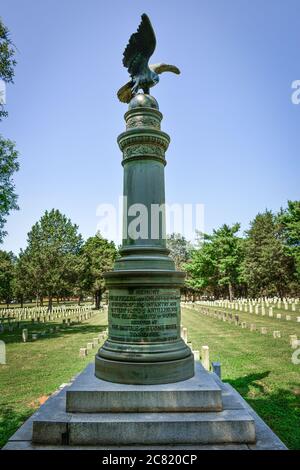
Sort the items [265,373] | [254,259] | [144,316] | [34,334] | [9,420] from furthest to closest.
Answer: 1. [254,259]
2. [34,334]
3. [265,373]
4. [9,420]
5. [144,316]

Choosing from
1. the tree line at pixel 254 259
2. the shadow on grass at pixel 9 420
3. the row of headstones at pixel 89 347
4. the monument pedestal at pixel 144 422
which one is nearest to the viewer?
the monument pedestal at pixel 144 422

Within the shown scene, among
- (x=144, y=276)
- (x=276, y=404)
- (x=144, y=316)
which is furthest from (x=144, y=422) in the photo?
(x=276, y=404)

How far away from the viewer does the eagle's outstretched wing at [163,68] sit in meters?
7.62

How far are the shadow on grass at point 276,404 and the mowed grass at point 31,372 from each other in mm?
4778

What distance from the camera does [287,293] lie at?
215ft

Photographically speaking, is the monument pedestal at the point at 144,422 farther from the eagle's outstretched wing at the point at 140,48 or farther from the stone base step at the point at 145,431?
the eagle's outstretched wing at the point at 140,48

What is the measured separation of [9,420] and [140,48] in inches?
326

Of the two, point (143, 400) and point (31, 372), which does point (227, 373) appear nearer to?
point (143, 400)

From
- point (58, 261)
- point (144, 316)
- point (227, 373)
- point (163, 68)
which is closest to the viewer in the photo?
point (144, 316)

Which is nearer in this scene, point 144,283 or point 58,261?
point 144,283

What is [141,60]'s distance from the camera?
7336 millimetres

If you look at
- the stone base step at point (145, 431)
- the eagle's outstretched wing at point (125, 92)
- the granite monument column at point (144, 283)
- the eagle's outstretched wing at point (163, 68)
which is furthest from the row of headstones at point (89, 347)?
the eagle's outstretched wing at point (163, 68)

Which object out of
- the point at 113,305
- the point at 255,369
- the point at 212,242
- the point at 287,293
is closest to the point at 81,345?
the point at 255,369

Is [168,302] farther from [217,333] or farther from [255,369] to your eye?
[217,333]
